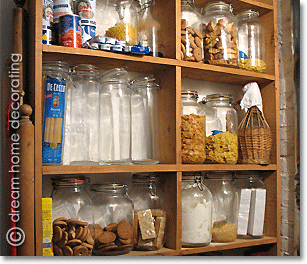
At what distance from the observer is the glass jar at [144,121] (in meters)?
1.27

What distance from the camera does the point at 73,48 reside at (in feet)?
3.56

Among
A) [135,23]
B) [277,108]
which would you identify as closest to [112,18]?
[135,23]

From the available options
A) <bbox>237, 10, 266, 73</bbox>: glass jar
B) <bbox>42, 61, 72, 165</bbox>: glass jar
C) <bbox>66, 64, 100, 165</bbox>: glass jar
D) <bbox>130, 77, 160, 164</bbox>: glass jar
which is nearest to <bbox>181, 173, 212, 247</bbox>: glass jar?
<bbox>130, 77, 160, 164</bbox>: glass jar

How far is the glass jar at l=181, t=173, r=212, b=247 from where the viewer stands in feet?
4.14

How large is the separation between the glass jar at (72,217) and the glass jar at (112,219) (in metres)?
0.03

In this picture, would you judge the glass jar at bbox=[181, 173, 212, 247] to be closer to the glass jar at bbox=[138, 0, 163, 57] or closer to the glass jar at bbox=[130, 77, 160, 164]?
the glass jar at bbox=[130, 77, 160, 164]

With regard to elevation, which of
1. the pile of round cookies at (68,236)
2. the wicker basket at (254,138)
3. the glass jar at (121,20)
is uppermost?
the glass jar at (121,20)

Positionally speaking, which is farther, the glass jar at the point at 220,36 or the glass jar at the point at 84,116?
the glass jar at the point at 220,36

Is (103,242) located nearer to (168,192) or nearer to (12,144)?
(168,192)

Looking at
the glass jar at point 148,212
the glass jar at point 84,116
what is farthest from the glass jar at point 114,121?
the glass jar at point 148,212

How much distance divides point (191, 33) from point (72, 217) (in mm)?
871

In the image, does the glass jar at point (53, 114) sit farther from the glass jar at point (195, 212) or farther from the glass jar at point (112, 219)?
the glass jar at point (195, 212)

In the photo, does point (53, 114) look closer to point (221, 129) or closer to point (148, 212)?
point (148, 212)

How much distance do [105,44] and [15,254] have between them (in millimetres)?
759
